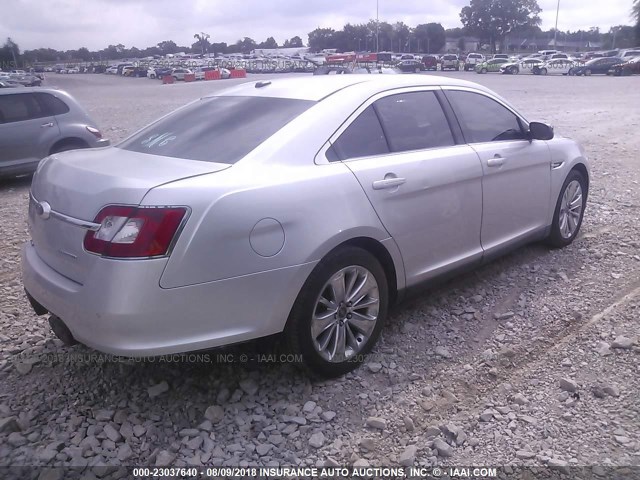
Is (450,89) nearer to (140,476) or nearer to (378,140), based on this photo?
(378,140)

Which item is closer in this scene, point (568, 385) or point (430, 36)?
point (568, 385)

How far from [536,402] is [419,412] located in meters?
0.64

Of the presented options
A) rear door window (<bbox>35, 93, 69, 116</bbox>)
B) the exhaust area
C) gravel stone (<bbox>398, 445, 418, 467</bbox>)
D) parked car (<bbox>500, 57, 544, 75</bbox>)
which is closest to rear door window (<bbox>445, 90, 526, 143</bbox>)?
gravel stone (<bbox>398, 445, 418, 467</bbox>)

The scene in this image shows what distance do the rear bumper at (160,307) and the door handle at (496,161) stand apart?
1.89 metres

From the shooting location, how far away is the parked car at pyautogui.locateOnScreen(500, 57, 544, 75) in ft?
169

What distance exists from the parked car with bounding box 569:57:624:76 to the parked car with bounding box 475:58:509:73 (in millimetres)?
6174

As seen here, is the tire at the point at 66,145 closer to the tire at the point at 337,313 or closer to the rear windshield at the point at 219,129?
the rear windshield at the point at 219,129

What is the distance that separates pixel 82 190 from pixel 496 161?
2.83 m

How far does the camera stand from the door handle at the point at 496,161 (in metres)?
4.29

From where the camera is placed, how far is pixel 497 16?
9681 centimetres

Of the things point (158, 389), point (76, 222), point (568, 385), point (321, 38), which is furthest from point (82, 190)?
A: point (321, 38)

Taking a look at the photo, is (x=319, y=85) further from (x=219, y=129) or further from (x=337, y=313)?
(x=337, y=313)

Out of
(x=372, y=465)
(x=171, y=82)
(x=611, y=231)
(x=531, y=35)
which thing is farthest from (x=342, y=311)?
(x=531, y=35)

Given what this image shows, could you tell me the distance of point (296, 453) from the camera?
287cm
